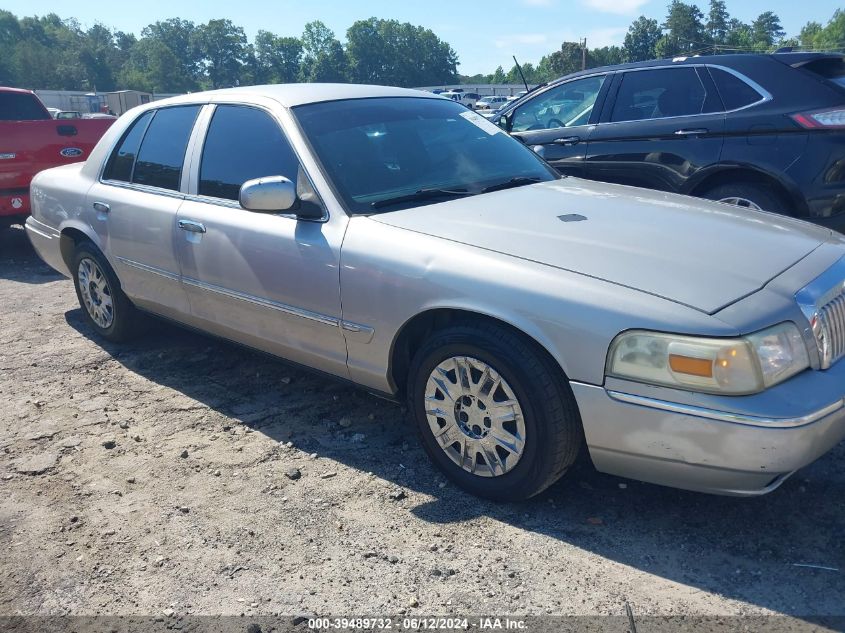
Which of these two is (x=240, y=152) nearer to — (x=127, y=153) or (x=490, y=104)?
(x=127, y=153)

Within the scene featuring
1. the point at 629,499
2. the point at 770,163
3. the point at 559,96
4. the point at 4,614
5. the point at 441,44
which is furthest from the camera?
the point at 441,44

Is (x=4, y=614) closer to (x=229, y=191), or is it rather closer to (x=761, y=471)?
(x=229, y=191)

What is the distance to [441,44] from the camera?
13425 centimetres

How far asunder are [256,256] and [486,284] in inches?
52.5

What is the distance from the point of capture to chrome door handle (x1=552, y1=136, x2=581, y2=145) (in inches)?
251

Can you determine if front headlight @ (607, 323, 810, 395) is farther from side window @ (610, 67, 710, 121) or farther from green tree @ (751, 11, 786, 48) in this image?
green tree @ (751, 11, 786, 48)

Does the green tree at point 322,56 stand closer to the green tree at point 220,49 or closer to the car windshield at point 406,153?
the green tree at point 220,49

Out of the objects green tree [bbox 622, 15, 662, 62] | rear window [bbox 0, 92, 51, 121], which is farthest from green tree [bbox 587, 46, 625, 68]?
rear window [bbox 0, 92, 51, 121]

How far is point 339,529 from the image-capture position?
295 cm

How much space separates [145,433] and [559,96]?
15.3 ft

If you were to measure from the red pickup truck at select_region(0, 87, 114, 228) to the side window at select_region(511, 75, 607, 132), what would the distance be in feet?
Answer: 15.8

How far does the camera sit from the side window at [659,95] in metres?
5.83

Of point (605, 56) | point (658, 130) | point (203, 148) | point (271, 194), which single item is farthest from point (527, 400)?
point (605, 56)

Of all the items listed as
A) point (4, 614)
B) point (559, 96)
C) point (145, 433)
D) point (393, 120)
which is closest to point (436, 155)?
point (393, 120)
